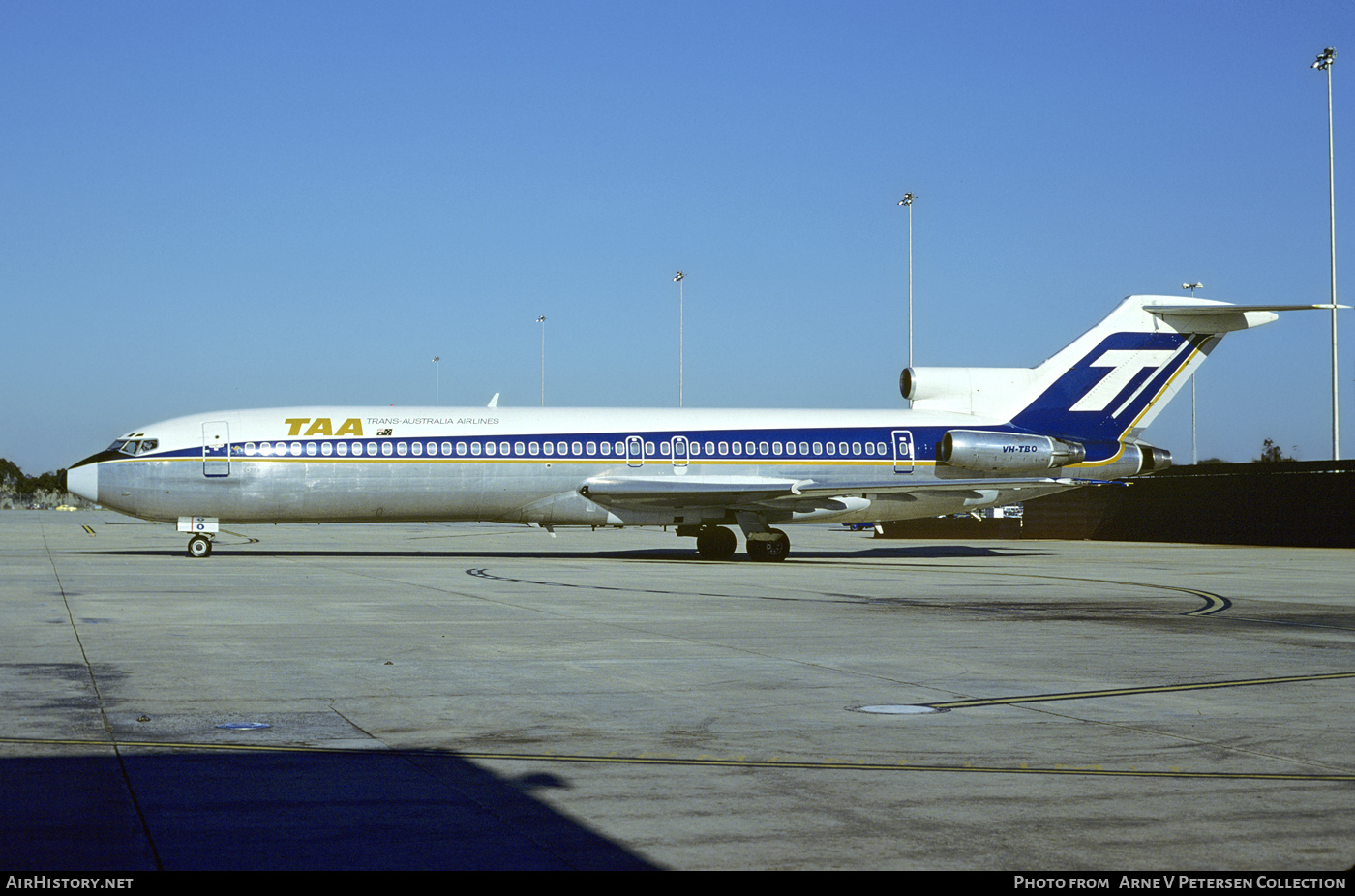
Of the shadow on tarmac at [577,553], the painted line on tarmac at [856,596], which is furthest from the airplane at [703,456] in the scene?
the painted line on tarmac at [856,596]

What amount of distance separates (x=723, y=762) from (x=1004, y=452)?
26.7 m

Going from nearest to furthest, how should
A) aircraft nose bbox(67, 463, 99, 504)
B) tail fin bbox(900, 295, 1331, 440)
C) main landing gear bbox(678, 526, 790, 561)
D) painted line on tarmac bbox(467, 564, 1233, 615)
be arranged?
1. painted line on tarmac bbox(467, 564, 1233, 615)
2. aircraft nose bbox(67, 463, 99, 504)
3. main landing gear bbox(678, 526, 790, 561)
4. tail fin bbox(900, 295, 1331, 440)

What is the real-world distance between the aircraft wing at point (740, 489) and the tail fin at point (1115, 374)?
3.02m

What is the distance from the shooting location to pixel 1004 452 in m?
32.9

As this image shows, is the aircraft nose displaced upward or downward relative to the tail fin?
downward

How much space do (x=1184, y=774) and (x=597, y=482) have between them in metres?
24.0

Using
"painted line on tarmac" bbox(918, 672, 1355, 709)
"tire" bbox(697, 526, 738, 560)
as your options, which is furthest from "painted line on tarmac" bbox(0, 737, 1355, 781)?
"tire" bbox(697, 526, 738, 560)

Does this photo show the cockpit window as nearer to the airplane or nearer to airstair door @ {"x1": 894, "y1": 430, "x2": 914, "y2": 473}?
the airplane

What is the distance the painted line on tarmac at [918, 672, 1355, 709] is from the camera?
963cm

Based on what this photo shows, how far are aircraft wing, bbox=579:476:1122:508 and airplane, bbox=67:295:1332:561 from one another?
6cm

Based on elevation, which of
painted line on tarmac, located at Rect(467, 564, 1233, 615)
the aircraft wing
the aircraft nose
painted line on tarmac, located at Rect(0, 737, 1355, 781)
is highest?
the aircraft nose

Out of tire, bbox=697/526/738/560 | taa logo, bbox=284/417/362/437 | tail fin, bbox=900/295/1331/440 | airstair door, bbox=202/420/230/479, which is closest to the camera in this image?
airstair door, bbox=202/420/230/479

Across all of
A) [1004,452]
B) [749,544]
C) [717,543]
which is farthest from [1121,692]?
[1004,452]

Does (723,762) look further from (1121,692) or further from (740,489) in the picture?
(740,489)
